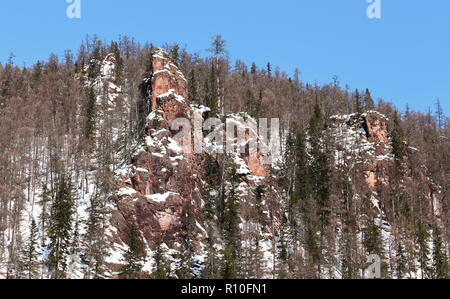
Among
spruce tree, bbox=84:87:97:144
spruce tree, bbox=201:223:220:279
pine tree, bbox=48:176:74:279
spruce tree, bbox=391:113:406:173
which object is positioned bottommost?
→ spruce tree, bbox=201:223:220:279

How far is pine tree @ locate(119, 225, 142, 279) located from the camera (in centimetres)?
4500

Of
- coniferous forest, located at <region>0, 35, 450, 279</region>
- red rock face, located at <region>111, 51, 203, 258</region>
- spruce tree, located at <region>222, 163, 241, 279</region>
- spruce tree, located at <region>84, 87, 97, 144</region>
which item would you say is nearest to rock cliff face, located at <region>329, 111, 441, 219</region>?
coniferous forest, located at <region>0, 35, 450, 279</region>

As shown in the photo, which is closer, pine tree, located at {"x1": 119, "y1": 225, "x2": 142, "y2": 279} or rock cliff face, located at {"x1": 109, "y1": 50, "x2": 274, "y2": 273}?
pine tree, located at {"x1": 119, "y1": 225, "x2": 142, "y2": 279}

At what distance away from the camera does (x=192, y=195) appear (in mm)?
61688

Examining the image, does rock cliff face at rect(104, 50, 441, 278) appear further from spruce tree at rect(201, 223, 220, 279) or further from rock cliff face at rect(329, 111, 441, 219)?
spruce tree at rect(201, 223, 220, 279)

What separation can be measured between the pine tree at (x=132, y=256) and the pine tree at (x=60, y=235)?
6219 millimetres

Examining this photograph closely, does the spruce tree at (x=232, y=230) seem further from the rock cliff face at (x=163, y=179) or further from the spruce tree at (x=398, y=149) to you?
the spruce tree at (x=398, y=149)

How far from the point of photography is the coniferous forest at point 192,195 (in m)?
48.6

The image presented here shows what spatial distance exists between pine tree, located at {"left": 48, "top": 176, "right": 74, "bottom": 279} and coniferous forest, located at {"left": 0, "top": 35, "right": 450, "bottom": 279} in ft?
0.61

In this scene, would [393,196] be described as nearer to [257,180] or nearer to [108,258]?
[257,180]

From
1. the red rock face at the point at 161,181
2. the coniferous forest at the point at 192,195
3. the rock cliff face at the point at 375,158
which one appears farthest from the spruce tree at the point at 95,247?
the rock cliff face at the point at 375,158

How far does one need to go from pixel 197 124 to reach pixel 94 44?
78.0 m

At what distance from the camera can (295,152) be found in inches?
2960
